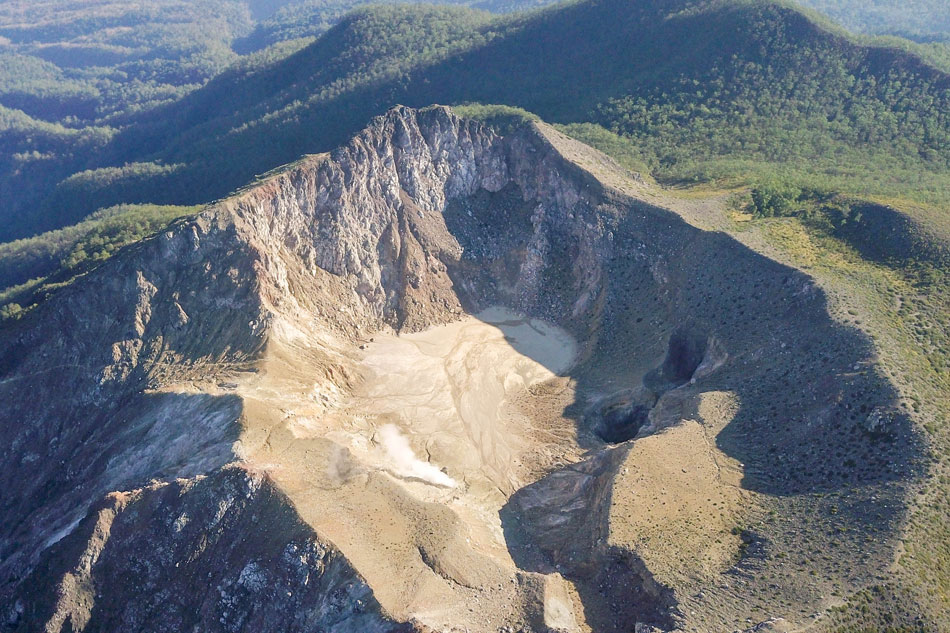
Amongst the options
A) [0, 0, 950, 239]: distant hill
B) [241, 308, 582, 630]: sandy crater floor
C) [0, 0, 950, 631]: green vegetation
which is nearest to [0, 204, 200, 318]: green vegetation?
[0, 0, 950, 631]: green vegetation

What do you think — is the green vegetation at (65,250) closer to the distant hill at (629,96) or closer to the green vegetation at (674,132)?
the green vegetation at (674,132)

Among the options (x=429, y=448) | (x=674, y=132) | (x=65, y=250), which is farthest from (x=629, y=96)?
(x=65, y=250)

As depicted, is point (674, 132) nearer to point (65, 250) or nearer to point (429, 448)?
point (429, 448)

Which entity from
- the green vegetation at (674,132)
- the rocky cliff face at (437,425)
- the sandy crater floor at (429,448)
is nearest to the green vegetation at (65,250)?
the green vegetation at (674,132)

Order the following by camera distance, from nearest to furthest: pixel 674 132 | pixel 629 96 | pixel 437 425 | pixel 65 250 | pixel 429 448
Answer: pixel 429 448 → pixel 437 425 → pixel 65 250 → pixel 674 132 → pixel 629 96

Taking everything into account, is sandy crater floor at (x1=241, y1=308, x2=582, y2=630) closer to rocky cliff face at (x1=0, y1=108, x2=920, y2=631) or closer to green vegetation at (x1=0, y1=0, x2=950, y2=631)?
rocky cliff face at (x1=0, y1=108, x2=920, y2=631)

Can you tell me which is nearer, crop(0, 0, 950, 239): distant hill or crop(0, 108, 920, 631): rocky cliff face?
crop(0, 108, 920, 631): rocky cliff face

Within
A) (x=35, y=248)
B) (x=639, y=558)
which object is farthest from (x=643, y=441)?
(x=35, y=248)

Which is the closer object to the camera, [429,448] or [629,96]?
A: [429,448]
